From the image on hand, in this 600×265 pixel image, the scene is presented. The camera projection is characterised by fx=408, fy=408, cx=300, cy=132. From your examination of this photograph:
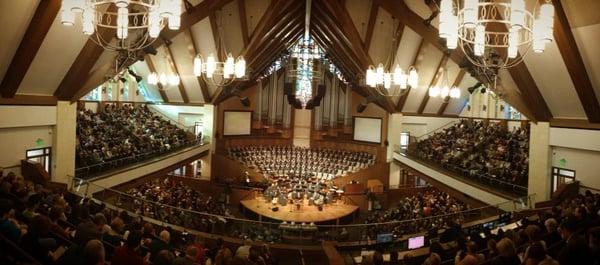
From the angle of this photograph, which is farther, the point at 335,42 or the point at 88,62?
the point at 335,42

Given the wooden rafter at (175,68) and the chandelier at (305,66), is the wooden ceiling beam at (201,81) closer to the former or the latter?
the wooden rafter at (175,68)

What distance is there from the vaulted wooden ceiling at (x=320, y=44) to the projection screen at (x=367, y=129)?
6.88 feet

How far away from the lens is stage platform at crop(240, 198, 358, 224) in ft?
51.9

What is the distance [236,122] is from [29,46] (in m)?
14.7

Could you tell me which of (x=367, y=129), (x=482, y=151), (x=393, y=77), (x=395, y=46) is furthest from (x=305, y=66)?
(x=482, y=151)

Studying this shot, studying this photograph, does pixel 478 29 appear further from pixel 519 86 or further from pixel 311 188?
pixel 311 188

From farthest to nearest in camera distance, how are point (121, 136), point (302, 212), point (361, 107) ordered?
point (361, 107) → point (302, 212) → point (121, 136)

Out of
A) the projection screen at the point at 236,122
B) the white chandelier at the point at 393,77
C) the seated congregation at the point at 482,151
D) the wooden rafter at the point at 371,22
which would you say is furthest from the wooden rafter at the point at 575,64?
the projection screen at the point at 236,122

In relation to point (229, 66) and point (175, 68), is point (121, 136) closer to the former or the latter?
point (175, 68)

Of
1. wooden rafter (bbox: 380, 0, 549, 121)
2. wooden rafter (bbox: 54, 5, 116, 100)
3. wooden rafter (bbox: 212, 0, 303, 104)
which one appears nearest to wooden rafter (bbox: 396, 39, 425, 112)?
wooden rafter (bbox: 380, 0, 549, 121)

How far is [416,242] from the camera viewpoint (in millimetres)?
9062

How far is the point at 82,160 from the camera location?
12328mm

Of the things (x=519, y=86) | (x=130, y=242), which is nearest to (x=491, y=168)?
(x=519, y=86)

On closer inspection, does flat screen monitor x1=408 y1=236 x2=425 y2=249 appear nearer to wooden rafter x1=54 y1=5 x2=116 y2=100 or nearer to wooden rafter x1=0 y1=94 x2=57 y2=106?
wooden rafter x1=54 y1=5 x2=116 y2=100
